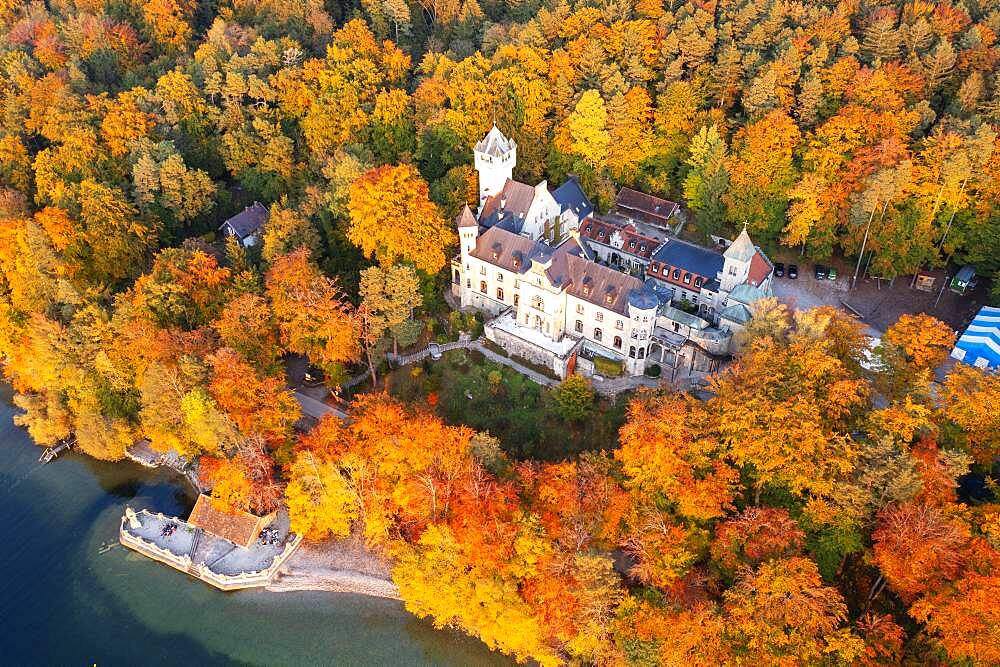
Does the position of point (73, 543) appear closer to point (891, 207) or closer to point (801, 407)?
point (801, 407)

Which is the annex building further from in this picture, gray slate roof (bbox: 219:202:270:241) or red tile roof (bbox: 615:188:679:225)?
gray slate roof (bbox: 219:202:270:241)

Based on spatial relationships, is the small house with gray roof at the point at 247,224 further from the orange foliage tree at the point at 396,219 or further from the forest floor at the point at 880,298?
the forest floor at the point at 880,298

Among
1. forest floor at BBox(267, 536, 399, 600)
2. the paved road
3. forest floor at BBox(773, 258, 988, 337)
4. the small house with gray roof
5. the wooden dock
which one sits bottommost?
the wooden dock

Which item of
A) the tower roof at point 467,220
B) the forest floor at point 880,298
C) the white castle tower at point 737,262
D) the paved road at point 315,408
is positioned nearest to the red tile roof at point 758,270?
the white castle tower at point 737,262

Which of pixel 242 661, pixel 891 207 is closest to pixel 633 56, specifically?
pixel 891 207

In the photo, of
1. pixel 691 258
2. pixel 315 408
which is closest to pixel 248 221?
pixel 315 408

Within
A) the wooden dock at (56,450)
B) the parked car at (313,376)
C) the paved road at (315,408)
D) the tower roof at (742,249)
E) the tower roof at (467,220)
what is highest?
the tower roof at (742,249)

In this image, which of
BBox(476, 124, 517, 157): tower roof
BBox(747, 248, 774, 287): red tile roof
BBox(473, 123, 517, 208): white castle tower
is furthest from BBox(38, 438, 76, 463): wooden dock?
BBox(747, 248, 774, 287): red tile roof
